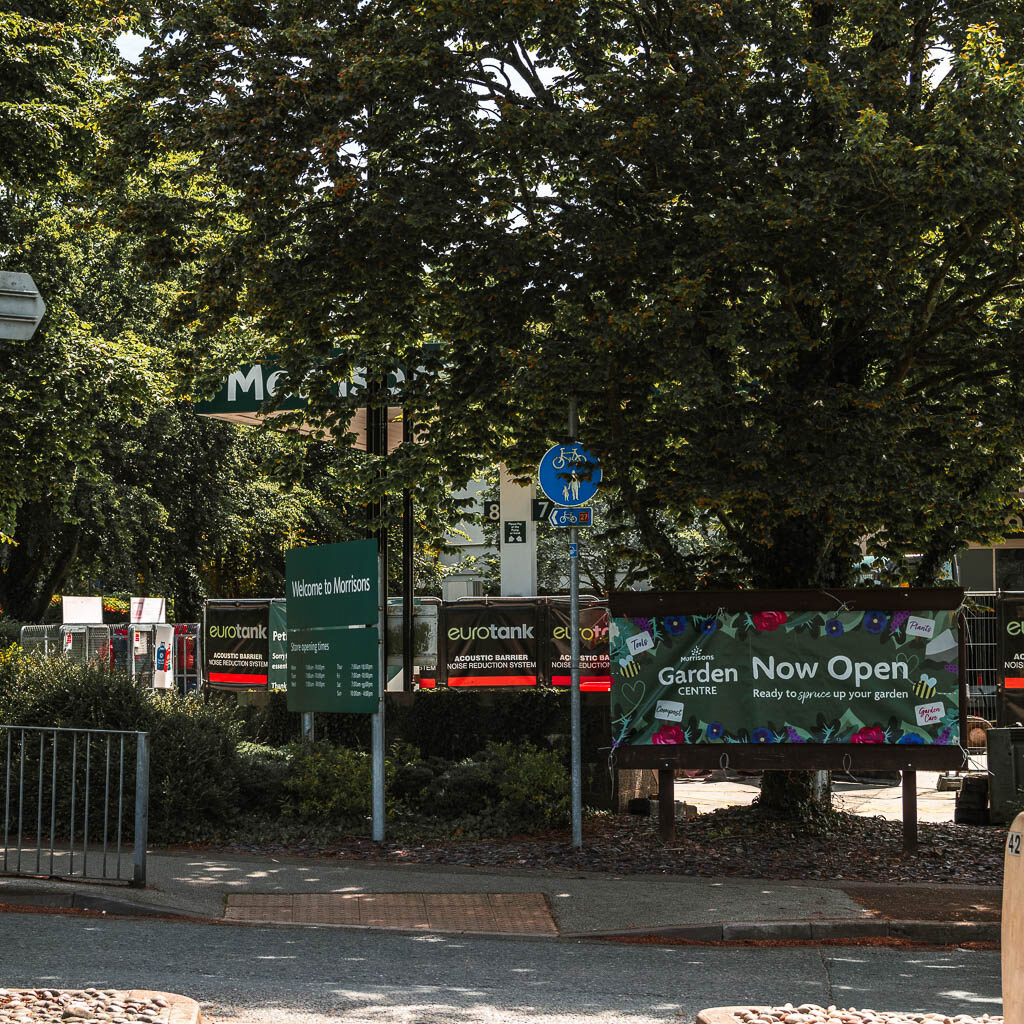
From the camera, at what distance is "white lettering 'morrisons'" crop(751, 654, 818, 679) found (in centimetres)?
1136

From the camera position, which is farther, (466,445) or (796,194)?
(466,445)

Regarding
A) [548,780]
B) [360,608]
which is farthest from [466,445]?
[548,780]

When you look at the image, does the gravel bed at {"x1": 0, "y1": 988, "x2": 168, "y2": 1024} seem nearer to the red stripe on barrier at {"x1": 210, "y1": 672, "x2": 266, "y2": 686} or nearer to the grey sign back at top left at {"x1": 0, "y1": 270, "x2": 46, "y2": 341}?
the grey sign back at top left at {"x1": 0, "y1": 270, "x2": 46, "y2": 341}

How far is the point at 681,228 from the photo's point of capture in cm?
1112

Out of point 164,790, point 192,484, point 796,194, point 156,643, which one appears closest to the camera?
Answer: point 796,194

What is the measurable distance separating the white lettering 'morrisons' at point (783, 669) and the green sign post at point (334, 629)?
3.37 meters

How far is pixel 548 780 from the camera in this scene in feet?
39.9

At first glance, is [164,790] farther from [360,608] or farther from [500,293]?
[500,293]

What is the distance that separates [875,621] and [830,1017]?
5.98 m

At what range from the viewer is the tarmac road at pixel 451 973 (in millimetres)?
Answer: 6504

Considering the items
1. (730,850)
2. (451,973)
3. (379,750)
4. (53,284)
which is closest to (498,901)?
(451,973)

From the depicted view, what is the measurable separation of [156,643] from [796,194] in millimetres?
17695

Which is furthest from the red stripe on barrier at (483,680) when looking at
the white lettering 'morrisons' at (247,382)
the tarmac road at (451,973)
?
the tarmac road at (451,973)

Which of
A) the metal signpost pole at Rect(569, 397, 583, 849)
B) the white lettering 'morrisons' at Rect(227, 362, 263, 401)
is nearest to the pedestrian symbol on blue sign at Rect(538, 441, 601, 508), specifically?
the metal signpost pole at Rect(569, 397, 583, 849)
